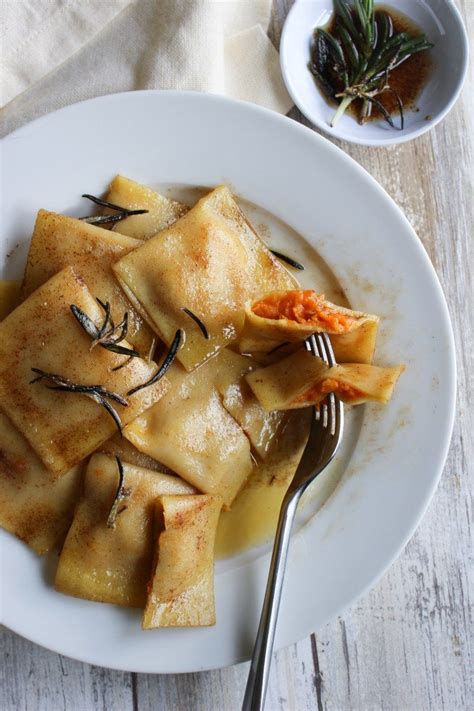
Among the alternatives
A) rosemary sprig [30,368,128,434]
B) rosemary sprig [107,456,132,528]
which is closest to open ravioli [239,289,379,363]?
rosemary sprig [30,368,128,434]

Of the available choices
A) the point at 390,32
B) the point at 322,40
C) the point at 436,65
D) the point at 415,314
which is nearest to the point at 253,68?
the point at 322,40

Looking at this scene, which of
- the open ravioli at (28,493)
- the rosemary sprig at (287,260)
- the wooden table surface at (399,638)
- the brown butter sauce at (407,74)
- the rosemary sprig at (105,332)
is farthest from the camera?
the brown butter sauce at (407,74)

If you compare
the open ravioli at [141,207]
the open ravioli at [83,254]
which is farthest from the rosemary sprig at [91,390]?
the open ravioli at [141,207]

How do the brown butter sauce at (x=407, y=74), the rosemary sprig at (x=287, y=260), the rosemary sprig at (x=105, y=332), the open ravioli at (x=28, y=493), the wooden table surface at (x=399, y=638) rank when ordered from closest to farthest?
the rosemary sprig at (x=105, y=332) → the open ravioli at (x=28, y=493) → the rosemary sprig at (x=287, y=260) → the wooden table surface at (x=399, y=638) → the brown butter sauce at (x=407, y=74)

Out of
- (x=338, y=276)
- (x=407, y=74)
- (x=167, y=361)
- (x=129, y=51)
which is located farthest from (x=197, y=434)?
(x=407, y=74)

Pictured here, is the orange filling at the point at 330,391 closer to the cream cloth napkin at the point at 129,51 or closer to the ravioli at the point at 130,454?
the ravioli at the point at 130,454

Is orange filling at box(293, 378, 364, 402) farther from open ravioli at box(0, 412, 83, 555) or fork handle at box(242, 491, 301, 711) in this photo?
open ravioli at box(0, 412, 83, 555)
